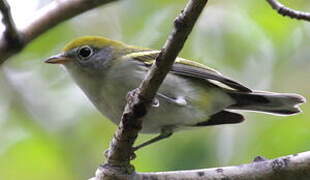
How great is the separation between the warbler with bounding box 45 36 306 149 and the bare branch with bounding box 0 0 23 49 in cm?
83

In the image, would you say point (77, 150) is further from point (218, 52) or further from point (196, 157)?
point (218, 52)

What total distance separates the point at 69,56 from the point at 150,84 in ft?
5.99

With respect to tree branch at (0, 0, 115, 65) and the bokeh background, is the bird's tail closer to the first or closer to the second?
the bokeh background

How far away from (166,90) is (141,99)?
1.25 meters

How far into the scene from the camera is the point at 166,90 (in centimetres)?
405

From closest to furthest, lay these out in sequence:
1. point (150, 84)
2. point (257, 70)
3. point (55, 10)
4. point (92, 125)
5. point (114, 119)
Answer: point (150, 84) < point (55, 10) < point (114, 119) < point (92, 125) < point (257, 70)

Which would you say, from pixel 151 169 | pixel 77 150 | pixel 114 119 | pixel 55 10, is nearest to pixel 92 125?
pixel 77 150

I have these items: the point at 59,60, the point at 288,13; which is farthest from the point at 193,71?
the point at 288,13

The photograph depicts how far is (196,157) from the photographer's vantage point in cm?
461

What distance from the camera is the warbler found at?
158 inches

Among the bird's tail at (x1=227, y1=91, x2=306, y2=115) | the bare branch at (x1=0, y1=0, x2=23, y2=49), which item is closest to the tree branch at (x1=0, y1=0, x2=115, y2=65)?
the bare branch at (x1=0, y1=0, x2=23, y2=49)

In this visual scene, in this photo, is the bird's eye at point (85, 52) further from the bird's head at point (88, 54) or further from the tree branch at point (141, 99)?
the tree branch at point (141, 99)

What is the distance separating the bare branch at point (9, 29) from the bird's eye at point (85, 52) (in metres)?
1.09

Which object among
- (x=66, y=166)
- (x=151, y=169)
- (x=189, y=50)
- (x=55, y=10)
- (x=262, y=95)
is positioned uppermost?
(x=55, y=10)
